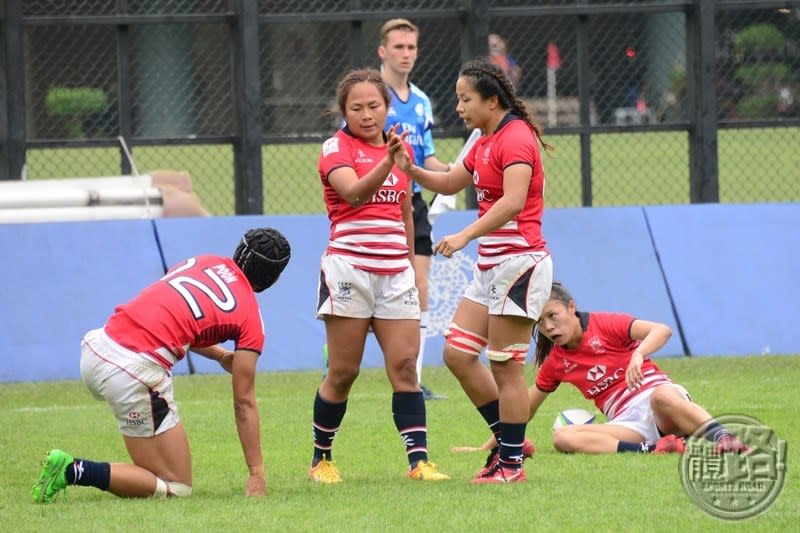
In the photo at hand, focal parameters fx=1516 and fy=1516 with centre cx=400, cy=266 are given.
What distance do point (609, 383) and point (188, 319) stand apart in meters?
2.39

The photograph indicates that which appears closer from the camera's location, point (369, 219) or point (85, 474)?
point (85, 474)

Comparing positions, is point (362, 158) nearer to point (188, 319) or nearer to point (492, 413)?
point (188, 319)

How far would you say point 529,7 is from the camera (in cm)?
1292

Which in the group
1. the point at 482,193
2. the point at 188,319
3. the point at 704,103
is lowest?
the point at 188,319

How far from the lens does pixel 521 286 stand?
6605mm

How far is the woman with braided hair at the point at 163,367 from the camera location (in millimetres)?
6277

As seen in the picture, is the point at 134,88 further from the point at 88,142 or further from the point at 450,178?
the point at 450,178

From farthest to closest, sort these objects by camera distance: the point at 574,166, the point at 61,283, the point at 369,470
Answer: the point at 574,166 < the point at 61,283 < the point at 369,470

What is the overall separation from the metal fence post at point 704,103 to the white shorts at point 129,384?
7.73 metres

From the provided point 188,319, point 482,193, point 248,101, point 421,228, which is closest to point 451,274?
point 421,228

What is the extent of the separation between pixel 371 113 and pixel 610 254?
533cm

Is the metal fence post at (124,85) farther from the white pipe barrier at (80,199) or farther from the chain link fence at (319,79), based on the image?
the white pipe barrier at (80,199)

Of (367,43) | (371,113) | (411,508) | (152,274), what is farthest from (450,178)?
(367,43)

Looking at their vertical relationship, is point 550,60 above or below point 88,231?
above
